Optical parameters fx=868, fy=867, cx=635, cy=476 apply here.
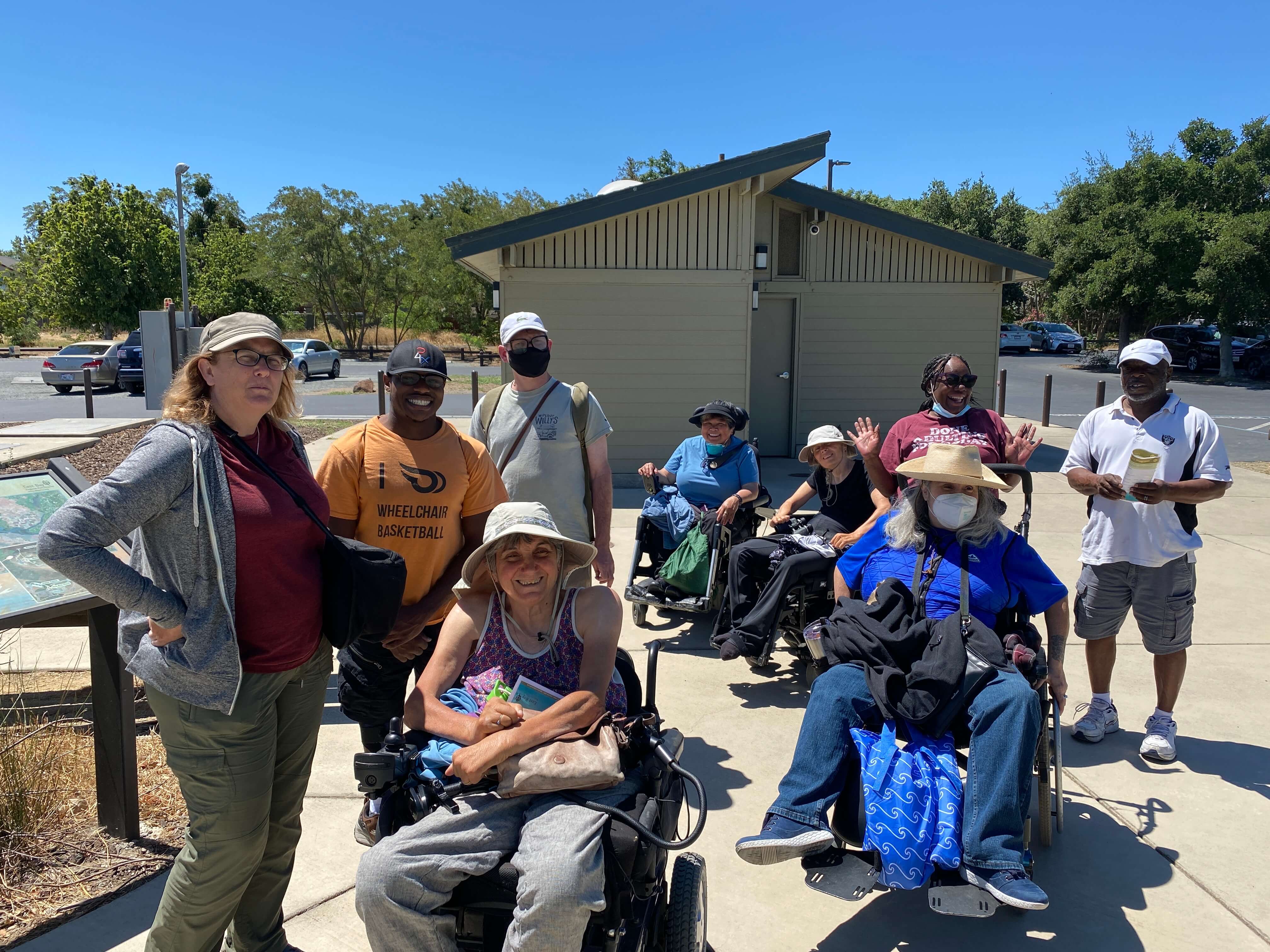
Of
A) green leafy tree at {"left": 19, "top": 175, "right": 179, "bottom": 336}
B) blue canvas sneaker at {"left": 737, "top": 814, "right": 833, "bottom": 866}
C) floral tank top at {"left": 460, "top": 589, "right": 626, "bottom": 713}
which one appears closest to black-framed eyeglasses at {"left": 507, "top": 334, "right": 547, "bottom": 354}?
floral tank top at {"left": 460, "top": 589, "right": 626, "bottom": 713}

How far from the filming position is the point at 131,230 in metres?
34.9

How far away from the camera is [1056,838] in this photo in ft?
10.8

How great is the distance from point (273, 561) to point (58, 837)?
1742 mm

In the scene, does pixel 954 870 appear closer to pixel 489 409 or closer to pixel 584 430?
pixel 584 430

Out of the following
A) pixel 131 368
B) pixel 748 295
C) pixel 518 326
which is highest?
pixel 748 295

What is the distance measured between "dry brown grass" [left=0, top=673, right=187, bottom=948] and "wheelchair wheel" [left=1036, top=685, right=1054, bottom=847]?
10.3 ft

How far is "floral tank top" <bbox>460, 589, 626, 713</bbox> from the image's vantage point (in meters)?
2.65

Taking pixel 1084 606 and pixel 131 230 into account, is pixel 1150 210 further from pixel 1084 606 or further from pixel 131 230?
pixel 131 230

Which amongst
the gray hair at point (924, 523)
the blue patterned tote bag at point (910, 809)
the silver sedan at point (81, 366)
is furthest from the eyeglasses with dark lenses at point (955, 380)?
the silver sedan at point (81, 366)

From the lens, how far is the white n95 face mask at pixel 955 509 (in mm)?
3275

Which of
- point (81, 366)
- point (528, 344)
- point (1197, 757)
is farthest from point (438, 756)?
point (81, 366)

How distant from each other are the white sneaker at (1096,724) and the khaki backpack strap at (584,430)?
2448mm

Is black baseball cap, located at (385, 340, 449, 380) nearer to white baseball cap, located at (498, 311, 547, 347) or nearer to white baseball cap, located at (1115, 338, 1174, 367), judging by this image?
white baseball cap, located at (498, 311, 547, 347)

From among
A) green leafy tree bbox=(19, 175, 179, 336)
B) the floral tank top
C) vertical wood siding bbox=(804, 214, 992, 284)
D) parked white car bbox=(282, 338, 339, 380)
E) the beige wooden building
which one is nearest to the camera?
the floral tank top
